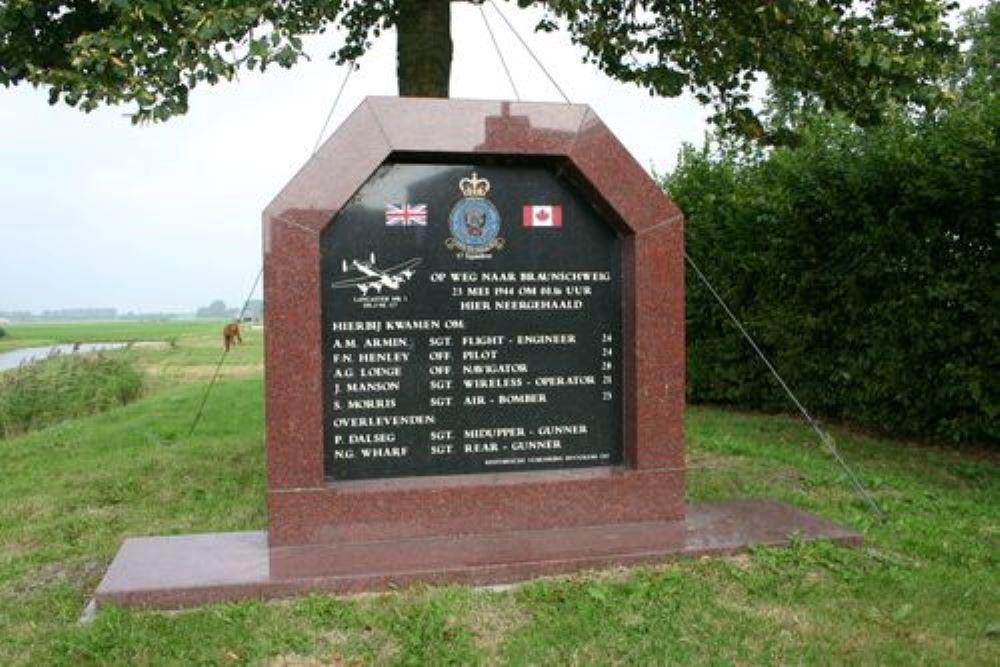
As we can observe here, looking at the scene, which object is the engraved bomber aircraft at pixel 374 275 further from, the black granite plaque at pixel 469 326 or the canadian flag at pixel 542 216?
the canadian flag at pixel 542 216

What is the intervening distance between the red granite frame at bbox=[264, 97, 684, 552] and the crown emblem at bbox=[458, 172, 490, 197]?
0.16 metres

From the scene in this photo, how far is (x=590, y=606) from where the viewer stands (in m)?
4.14

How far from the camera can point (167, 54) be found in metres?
5.66

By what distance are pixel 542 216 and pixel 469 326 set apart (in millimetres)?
744

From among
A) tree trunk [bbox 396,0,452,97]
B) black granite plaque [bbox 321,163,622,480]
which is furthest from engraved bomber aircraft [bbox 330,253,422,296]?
tree trunk [bbox 396,0,452,97]

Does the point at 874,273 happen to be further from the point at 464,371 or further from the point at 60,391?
the point at 60,391

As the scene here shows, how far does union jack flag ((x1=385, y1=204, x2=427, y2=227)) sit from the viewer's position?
197 inches

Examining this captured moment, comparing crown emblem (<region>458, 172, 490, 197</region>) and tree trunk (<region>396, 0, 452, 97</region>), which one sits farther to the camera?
tree trunk (<region>396, 0, 452, 97</region>)

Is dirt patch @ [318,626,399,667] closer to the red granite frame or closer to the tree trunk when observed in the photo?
the red granite frame

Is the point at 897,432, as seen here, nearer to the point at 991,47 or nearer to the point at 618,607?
Result: the point at 618,607

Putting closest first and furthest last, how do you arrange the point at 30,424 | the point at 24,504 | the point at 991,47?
the point at 24,504
the point at 30,424
the point at 991,47

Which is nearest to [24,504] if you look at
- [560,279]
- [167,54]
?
[167,54]

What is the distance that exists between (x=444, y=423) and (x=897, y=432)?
593 cm

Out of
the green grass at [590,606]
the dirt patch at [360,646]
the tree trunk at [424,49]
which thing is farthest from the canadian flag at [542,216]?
the tree trunk at [424,49]
